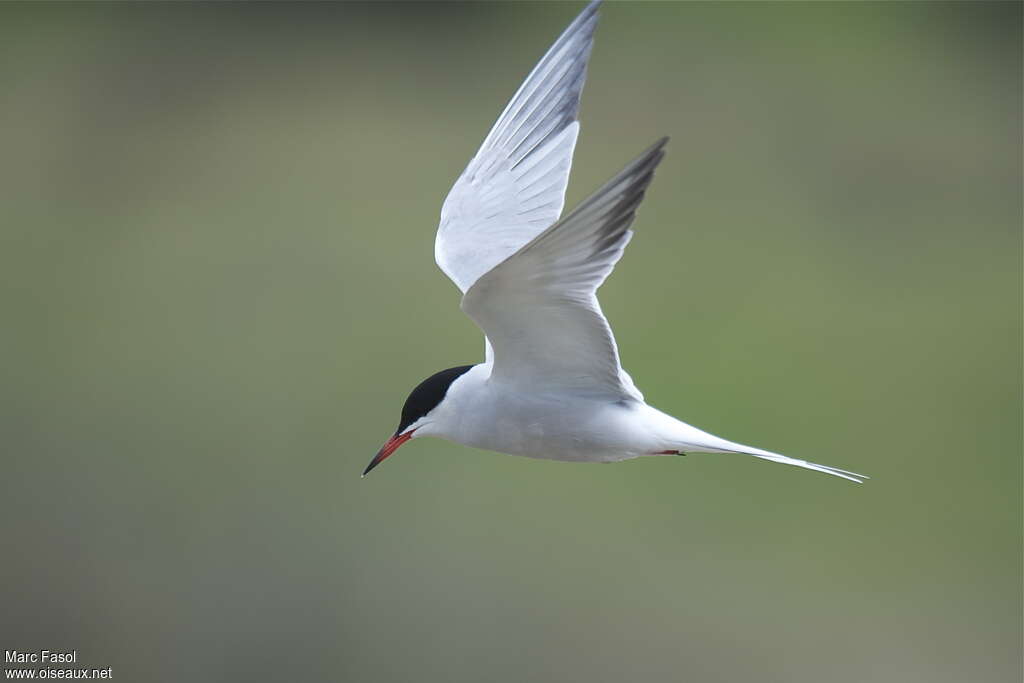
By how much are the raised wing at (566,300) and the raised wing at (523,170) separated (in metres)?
0.32

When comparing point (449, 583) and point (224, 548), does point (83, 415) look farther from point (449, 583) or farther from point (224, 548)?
point (449, 583)

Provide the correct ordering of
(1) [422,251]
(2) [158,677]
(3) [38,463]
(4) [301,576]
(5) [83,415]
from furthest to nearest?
(1) [422,251] → (5) [83,415] → (3) [38,463] → (4) [301,576] → (2) [158,677]

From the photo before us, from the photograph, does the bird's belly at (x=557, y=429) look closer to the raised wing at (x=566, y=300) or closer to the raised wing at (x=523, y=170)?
the raised wing at (x=566, y=300)

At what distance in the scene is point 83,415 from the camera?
203 inches

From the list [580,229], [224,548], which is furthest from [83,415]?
[580,229]

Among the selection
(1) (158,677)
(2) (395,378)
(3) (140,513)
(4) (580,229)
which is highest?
(4) (580,229)

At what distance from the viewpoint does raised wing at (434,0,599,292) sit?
2.07m

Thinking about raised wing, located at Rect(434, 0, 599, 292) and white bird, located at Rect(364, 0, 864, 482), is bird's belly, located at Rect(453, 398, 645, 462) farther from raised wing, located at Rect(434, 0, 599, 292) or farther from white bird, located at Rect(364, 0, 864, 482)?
raised wing, located at Rect(434, 0, 599, 292)

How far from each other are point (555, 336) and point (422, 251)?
4378mm

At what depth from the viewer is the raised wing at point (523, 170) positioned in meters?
2.07

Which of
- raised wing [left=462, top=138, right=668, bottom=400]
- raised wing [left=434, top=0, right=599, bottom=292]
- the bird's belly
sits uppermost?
raised wing [left=434, top=0, right=599, bottom=292]

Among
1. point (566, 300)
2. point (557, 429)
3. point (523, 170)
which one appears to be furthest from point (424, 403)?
point (523, 170)

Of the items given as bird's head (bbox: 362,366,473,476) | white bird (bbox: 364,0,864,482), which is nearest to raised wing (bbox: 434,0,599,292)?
white bird (bbox: 364,0,864,482)

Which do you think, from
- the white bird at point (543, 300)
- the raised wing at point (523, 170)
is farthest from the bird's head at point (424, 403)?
the raised wing at point (523, 170)
